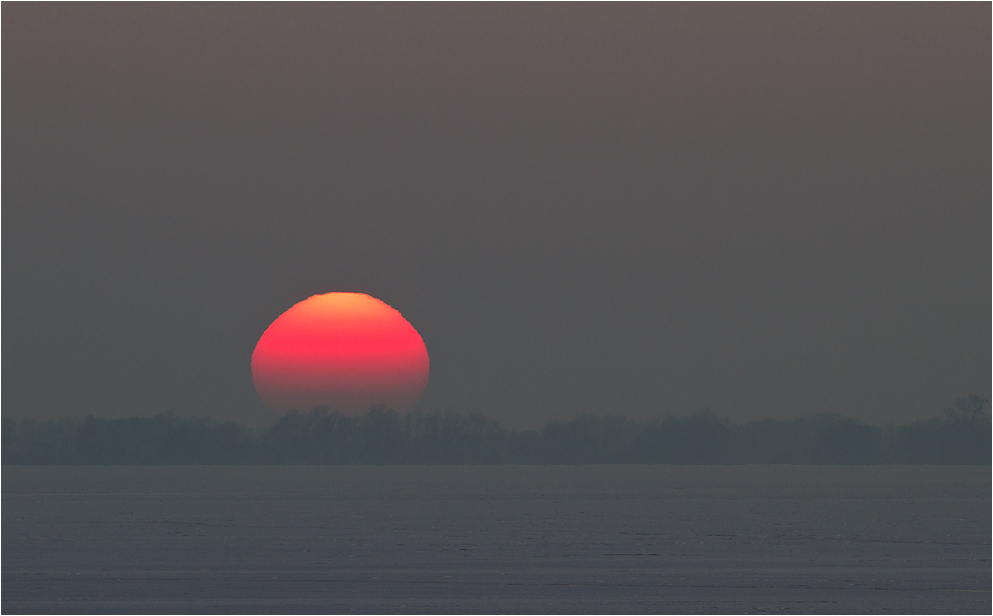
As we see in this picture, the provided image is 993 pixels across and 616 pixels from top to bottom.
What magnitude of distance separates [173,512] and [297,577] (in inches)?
2417

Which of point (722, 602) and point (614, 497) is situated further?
point (614, 497)

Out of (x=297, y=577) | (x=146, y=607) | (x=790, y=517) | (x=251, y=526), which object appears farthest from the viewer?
(x=790, y=517)

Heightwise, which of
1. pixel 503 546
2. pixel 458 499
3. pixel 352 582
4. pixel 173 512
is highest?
pixel 458 499

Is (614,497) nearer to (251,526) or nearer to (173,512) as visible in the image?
(173,512)

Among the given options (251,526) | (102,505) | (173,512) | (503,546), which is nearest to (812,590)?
(503,546)

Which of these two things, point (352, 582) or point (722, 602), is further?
point (352, 582)

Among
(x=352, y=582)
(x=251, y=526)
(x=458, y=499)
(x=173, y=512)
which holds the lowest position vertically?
(x=352, y=582)

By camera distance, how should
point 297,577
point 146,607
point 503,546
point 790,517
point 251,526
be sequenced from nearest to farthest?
point 146,607 → point 297,577 → point 503,546 → point 251,526 → point 790,517

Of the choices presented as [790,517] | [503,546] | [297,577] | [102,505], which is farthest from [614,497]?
[297,577]

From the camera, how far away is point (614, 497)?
487ft

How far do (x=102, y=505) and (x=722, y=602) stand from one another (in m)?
95.4

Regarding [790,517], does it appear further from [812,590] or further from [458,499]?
[812,590]

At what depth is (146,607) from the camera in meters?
43.7

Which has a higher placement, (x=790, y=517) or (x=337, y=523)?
(x=790, y=517)
